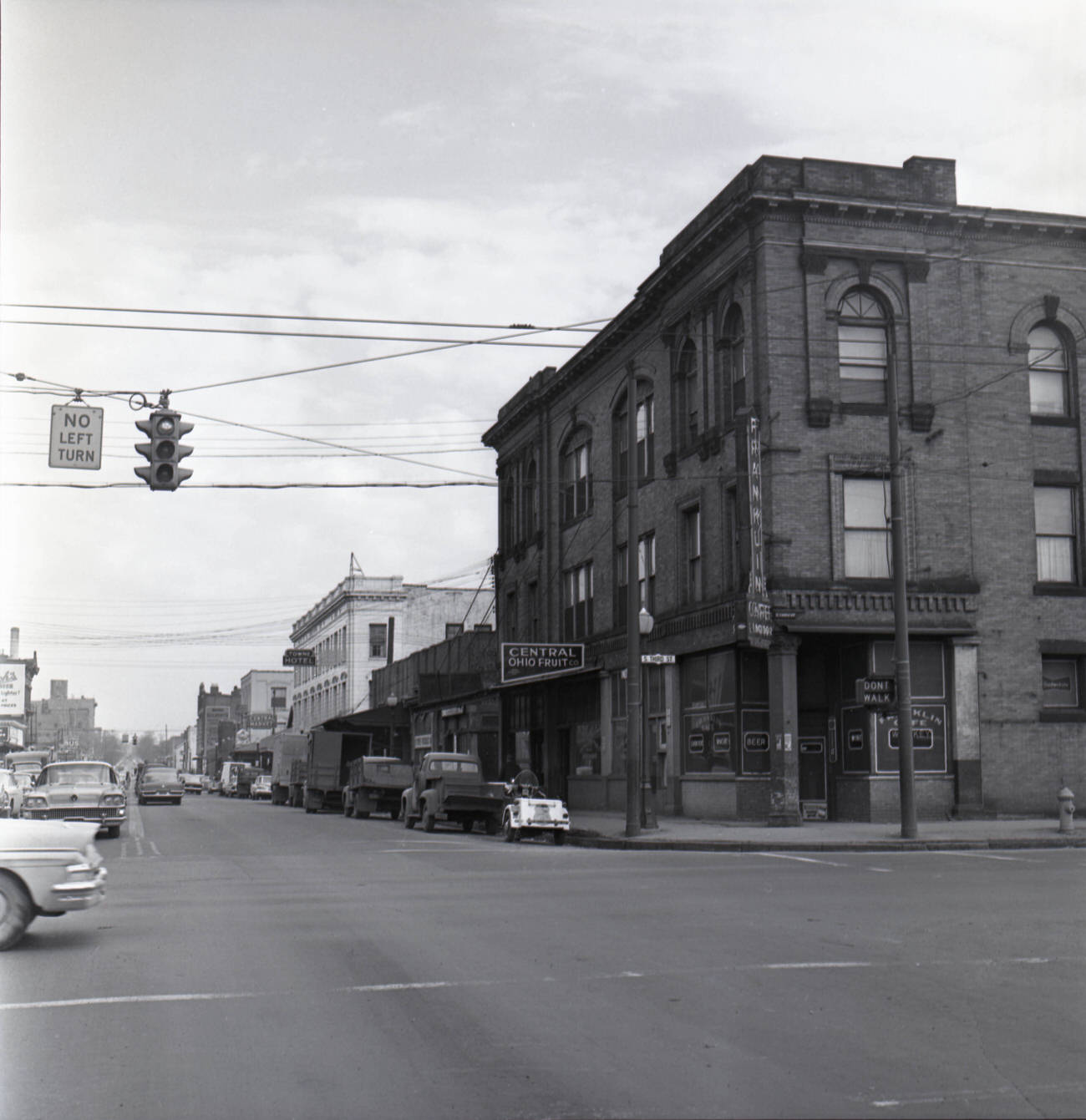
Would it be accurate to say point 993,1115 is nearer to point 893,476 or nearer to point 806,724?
point 893,476

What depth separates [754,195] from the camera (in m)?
28.9

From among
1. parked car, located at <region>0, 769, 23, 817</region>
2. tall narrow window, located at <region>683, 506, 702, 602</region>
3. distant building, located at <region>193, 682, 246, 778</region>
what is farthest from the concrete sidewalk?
distant building, located at <region>193, 682, 246, 778</region>

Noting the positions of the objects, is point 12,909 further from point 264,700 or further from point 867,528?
point 264,700

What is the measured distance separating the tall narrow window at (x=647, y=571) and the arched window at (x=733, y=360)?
18.4 ft

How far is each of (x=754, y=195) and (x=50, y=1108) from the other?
2551cm

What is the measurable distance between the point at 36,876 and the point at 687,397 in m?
24.8

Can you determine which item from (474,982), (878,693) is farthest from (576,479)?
(474,982)

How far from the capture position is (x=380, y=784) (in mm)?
40000

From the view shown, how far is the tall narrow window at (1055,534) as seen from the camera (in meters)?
30.1

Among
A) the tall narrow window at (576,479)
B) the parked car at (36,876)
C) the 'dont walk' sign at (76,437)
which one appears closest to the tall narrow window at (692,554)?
the tall narrow window at (576,479)

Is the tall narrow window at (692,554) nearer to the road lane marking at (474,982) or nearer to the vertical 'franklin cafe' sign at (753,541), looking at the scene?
the vertical 'franklin cafe' sign at (753,541)

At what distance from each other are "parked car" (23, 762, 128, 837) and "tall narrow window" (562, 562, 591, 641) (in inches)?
656

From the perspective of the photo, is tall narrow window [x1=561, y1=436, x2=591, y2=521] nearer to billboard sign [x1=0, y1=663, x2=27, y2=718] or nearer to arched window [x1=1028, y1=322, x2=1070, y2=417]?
arched window [x1=1028, y1=322, x2=1070, y2=417]

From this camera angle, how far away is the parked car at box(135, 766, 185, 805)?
188ft
